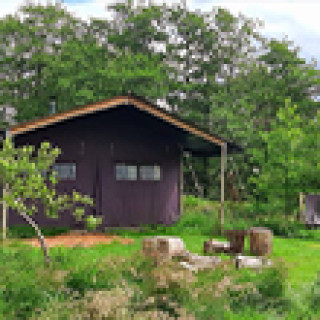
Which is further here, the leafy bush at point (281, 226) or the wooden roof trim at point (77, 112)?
the leafy bush at point (281, 226)

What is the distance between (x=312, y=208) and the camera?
66.6ft

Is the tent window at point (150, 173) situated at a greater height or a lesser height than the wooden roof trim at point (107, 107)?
lesser

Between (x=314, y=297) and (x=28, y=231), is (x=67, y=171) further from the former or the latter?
(x=314, y=297)

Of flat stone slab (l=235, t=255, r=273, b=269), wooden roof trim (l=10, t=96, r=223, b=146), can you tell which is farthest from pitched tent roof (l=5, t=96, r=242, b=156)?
flat stone slab (l=235, t=255, r=273, b=269)

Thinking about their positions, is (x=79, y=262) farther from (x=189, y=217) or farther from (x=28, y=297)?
(x=189, y=217)

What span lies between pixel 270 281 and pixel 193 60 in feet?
106

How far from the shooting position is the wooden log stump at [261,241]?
13.6m

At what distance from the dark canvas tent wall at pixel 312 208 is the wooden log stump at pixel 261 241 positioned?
6.88 m

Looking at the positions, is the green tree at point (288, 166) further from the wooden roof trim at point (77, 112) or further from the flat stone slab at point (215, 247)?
the flat stone slab at point (215, 247)

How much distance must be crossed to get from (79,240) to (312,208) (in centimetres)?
843

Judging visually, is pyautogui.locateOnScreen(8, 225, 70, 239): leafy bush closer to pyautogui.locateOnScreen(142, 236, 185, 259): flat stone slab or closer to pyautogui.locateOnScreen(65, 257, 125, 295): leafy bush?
pyautogui.locateOnScreen(142, 236, 185, 259): flat stone slab

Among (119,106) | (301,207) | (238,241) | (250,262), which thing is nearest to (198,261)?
(250,262)

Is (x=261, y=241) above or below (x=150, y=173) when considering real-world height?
below

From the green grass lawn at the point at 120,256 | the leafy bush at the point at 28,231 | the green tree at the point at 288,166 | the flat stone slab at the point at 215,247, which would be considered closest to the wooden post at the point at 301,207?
the green tree at the point at 288,166
